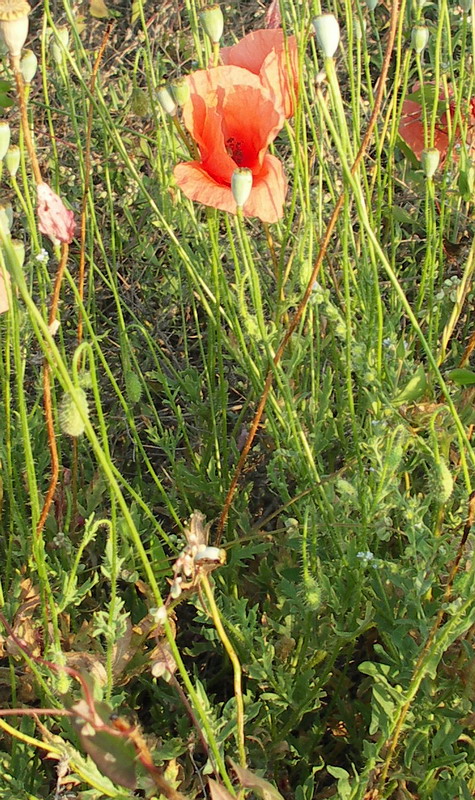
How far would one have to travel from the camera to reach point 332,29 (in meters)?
0.75

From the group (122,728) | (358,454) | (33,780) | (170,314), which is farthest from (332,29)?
(170,314)

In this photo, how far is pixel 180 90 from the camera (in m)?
0.92

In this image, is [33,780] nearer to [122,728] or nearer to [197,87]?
[122,728]

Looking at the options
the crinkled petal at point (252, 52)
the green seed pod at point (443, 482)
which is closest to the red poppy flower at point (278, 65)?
the crinkled petal at point (252, 52)

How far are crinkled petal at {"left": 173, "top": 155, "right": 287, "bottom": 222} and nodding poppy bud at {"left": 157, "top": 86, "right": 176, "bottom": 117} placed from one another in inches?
2.2

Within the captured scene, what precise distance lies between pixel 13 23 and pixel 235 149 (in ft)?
1.56

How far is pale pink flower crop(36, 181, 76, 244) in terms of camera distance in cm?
79

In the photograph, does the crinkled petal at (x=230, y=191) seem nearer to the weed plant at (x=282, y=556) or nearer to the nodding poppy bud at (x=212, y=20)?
the weed plant at (x=282, y=556)

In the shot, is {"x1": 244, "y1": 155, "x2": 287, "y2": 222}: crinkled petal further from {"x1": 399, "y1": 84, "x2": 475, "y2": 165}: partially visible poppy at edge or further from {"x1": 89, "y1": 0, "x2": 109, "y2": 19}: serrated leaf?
{"x1": 89, "y1": 0, "x2": 109, "y2": 19}: serrated leaf

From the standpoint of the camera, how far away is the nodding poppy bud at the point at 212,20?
891 millimetres

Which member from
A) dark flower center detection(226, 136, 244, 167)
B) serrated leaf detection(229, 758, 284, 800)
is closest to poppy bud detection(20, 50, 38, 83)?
dark flower center detection(226, 136, 244, 167)

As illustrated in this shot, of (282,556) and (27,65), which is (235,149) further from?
(282,556)

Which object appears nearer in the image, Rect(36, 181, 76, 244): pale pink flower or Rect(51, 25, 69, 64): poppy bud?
Rect(36, 181, 76, 244): pale pink flower

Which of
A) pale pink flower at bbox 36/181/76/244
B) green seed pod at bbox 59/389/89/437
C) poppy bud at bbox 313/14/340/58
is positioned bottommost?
green seed pod at bbox 59/389/89/437
